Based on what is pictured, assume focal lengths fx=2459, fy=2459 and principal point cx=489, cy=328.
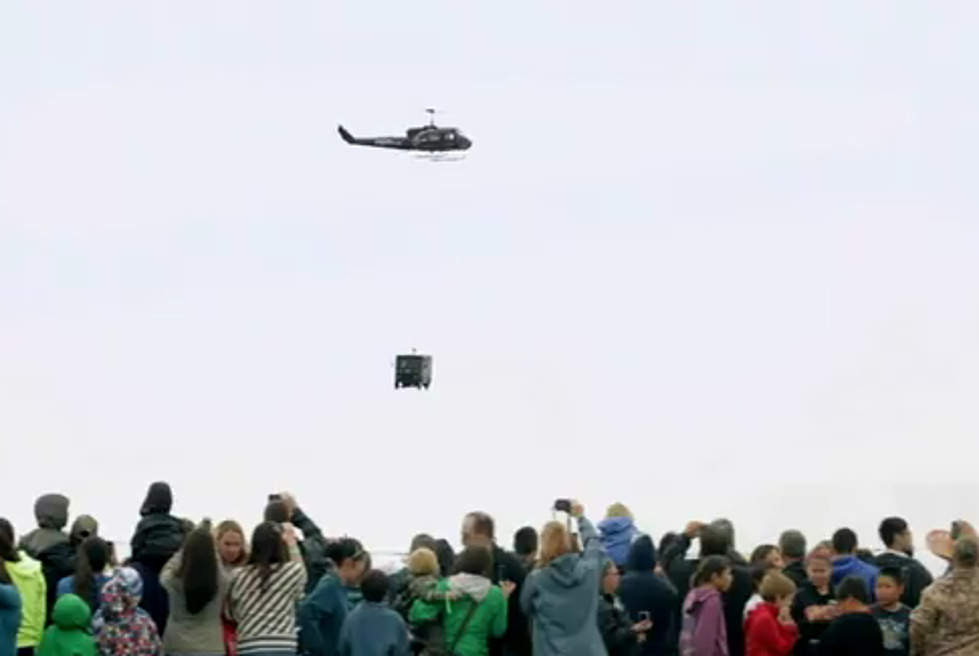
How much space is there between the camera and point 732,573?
20375 mm

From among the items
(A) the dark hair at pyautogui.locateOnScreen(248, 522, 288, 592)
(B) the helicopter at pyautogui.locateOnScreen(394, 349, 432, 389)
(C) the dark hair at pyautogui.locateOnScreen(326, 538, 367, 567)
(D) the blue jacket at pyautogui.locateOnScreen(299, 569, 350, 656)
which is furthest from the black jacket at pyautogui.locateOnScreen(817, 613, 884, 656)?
(B) the helicopter at pyautogui.locateOnScreen(394, 349, 432, 389)

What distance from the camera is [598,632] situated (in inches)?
766

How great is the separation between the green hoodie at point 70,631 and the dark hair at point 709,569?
499 centimetres

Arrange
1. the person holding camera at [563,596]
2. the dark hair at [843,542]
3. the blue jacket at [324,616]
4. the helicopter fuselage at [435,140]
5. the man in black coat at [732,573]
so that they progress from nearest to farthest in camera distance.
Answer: the person holding camera at [563,596] < the blue jacket at [324,616] < the man in black coat at [732,573] < the dark hair at [843,542] < the helicopter fuselage at [435,140]

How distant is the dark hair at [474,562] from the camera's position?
752 inches

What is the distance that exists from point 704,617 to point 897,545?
210 centimetres

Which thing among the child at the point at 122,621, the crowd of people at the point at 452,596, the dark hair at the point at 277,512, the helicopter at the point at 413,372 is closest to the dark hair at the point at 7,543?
the crowd of people at the point at 452,596

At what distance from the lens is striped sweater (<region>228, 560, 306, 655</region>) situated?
18.4 metres

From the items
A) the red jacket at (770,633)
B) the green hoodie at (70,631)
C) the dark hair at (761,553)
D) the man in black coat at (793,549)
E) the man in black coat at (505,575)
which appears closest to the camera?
the green hoodie at (70,631)

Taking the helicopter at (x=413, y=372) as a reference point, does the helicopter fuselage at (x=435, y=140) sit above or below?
above

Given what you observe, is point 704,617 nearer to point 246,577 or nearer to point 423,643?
point 423,643

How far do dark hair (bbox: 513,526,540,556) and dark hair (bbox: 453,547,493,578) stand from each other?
1.36m

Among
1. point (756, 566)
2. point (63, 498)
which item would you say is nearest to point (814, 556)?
point (756, 566)

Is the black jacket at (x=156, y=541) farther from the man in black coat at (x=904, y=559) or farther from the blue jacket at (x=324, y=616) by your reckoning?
the man in black coat at (x=904, y=559)
